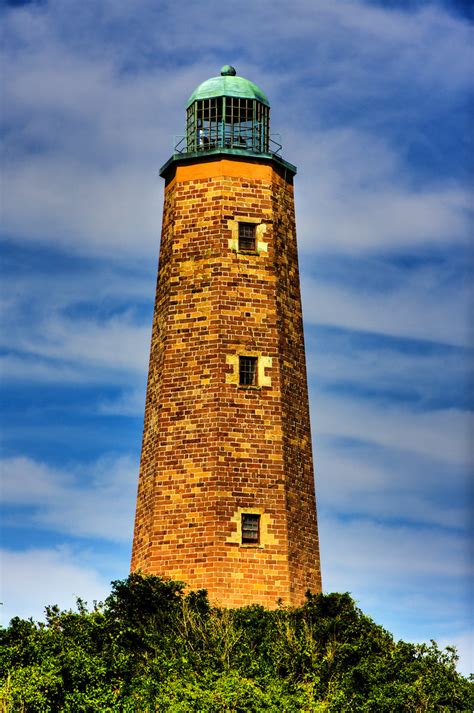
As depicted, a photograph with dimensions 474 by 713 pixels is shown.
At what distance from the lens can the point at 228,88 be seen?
58.4 m

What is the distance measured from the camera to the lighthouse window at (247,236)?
56.2 metres

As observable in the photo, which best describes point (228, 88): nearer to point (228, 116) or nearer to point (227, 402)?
point (228, 116)

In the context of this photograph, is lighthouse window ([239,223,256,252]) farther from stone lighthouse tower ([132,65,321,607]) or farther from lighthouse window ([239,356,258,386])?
lighthouse window ([239,356,258,386])

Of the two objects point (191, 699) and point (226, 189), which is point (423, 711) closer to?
point (191, 699)

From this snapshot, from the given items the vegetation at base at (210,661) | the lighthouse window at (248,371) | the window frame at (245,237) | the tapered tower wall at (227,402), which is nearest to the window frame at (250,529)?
the tapered tower wall at (227,402)

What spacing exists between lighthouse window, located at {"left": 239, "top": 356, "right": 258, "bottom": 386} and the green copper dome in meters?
10.3

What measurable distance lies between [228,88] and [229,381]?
1151cm

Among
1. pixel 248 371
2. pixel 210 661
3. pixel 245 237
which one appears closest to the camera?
pixel 210 661

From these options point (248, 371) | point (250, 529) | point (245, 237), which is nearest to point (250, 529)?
point (250, 529)

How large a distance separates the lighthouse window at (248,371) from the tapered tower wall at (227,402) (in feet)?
0.70

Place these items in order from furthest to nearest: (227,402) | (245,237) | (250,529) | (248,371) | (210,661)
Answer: (245,237) → (248,371) → (227,402) → (250,529) → (210,661)

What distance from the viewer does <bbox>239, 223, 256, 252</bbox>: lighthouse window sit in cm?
5616

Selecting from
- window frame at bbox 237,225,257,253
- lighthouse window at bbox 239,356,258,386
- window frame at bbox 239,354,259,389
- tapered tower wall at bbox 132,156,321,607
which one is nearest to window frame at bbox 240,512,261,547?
tapered tower wall at bbox 132,156,321,607

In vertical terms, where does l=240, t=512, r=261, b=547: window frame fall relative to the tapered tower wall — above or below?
below
